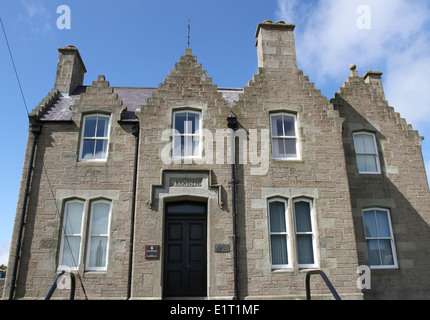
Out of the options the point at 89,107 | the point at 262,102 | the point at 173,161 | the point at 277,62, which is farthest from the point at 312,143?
the point at 89,107

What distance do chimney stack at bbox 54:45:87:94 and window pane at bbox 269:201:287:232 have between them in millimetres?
10119

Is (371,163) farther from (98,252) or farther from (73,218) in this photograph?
(73,218)

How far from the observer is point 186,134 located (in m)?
11.9

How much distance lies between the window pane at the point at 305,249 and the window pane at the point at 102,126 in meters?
7.87

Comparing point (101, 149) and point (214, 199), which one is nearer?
point (214, 199)

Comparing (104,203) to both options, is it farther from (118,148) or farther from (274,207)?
(274,207)

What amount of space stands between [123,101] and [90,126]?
2316 millimetres

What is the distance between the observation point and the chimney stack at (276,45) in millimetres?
13180

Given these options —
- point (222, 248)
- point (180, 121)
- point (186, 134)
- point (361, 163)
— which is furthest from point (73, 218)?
point (361, 163)

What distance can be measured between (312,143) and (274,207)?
2769 mm

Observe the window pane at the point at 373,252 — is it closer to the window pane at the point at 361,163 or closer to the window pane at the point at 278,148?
the window pane at the point at 361,163

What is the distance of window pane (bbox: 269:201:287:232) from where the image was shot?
11.2m

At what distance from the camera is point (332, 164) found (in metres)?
11.9

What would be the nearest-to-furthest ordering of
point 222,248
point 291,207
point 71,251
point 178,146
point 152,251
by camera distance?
point 152,251
point 222,248
point 71,251
point 291,207
point 178,146
